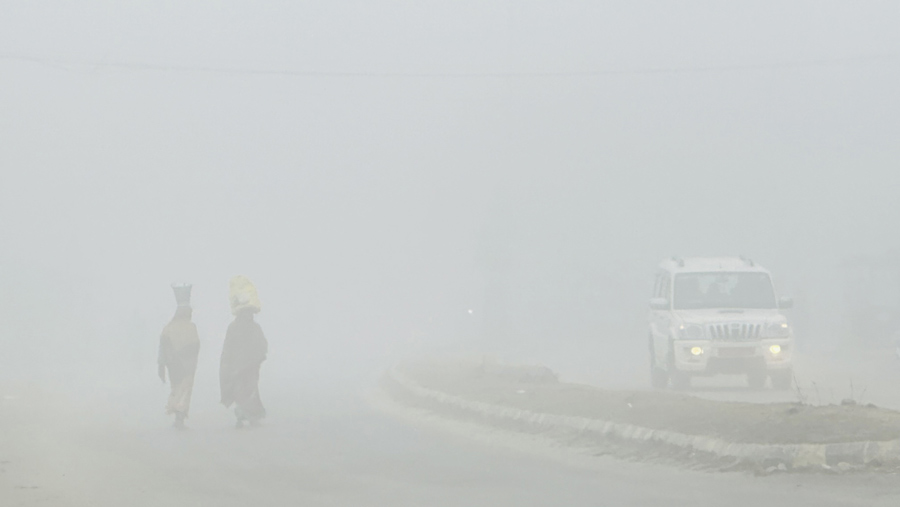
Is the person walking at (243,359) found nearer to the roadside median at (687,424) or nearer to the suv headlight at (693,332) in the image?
the roadside median at (687,424)

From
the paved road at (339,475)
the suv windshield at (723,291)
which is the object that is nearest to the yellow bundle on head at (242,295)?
the paved road at (339,475)

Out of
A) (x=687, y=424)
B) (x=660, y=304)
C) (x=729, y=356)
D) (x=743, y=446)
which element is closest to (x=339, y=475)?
(x=743, y=446)

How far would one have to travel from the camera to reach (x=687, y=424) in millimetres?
12797

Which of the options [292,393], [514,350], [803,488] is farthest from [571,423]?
[514,350]

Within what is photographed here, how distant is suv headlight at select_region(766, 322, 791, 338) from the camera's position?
73.0 ft

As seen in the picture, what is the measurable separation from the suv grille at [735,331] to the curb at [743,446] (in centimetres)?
750

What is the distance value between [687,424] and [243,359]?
713 centimetres

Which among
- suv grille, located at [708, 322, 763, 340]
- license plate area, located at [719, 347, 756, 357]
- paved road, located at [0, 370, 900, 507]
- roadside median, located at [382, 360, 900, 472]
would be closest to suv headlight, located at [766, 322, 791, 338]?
suv grille, located at [708, 322, 763, 340]

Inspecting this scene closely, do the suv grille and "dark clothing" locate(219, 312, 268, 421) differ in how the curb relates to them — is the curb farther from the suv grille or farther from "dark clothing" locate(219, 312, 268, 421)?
the suv grille

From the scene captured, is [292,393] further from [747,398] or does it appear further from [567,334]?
[567,334]

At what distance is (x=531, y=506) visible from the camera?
9.33 metres

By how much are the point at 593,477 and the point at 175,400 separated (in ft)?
26.5

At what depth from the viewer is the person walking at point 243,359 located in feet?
57.1

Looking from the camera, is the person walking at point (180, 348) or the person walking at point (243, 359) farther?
the person walking at point (180, 348)
